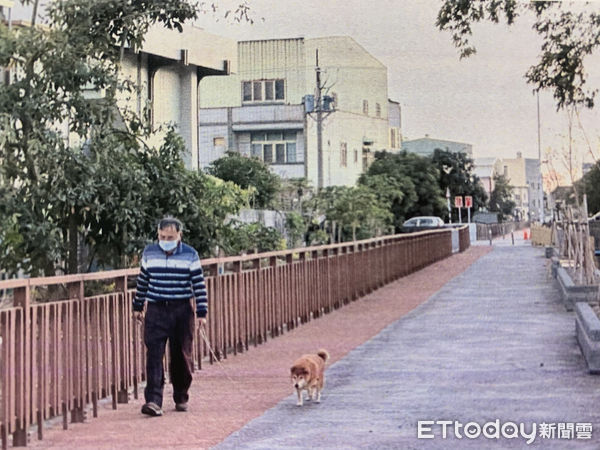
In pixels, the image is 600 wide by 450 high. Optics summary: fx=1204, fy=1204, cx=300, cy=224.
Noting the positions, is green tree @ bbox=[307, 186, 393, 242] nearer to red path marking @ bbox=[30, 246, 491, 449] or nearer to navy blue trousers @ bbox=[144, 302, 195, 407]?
red path marking @ bbox=[30, 246, 491, 449]

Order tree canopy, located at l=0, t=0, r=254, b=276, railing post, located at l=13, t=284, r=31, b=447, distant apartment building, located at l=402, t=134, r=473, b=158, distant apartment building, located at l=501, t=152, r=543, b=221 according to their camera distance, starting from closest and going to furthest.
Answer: railing post, located at l=13, t=284, r=31, b=447, tree canopy, located at l=0, t=0, r=254, b=276, distant apartment building, located at l=402, t=134, r=473, b=158, distant apartment building, located at l=501, t=152, r=543, b=221

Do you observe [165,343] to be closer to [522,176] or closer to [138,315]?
[138,315]

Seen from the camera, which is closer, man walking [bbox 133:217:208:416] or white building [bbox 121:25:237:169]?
man walking [bbox 133:217:208:416]

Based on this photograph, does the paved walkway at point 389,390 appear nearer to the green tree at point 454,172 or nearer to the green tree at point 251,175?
the green tree at point 251,175

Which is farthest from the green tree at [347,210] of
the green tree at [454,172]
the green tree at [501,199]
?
the green tree at [501,199]

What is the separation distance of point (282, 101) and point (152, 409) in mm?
44960

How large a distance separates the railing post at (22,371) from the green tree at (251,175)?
31.2 meters

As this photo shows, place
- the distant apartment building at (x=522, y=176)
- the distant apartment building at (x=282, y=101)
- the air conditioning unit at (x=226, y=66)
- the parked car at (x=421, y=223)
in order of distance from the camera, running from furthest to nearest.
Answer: the distant apartment building at (x=522, y=176)
the parked car at (x=421, y=223)
the distant apartment building at (x=282, y=101)
the air conditioning unit at (x=226, y=66)

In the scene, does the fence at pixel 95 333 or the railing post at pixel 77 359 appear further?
the railing post at pixel 77 359

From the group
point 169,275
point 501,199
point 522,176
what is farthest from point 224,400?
point 522,176

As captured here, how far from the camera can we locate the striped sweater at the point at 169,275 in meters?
9.34

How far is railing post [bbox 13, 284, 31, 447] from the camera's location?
7926mm

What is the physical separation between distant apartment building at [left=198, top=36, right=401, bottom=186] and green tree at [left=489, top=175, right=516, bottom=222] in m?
45.4

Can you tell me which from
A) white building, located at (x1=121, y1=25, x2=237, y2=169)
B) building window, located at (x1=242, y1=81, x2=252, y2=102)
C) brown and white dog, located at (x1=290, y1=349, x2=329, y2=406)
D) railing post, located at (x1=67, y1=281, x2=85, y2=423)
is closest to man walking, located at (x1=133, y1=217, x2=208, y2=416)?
railing post, located at (x1=67, y1=281, x2=85, y2=423)
